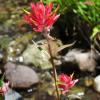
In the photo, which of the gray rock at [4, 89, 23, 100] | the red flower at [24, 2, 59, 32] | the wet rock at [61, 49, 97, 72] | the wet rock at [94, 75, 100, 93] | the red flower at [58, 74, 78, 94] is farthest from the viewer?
the wet rock at [61, 49, 97, 72]

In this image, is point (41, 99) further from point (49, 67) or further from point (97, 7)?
point (97, 7)

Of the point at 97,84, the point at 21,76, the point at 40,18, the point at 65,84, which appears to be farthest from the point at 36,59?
the point at 40,18

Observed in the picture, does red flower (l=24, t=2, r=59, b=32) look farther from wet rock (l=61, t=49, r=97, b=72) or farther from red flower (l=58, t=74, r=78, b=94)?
wet rock (l=61, t=49, r=97, b=72)

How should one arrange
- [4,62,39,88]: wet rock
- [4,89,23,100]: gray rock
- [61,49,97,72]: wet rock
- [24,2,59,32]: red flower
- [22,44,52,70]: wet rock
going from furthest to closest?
1. [22,44,52,70]: wet rock
2. [61,49,97,72]: wet rock
3. [4,62,39,88]: wet rock
4. [4,89,23,100]: gray rock
5. [24,2,59,32]: red flower

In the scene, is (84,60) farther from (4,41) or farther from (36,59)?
(4,41)

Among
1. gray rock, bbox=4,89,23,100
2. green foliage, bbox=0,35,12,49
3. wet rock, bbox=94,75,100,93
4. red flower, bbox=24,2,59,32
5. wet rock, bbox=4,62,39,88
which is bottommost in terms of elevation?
wet rock, bbox=94,75,100,93

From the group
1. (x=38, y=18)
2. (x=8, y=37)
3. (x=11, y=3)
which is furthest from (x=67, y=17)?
(x=38, y=18)

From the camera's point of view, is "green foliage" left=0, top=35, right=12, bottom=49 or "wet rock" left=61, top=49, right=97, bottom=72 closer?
"wet rock" left=61, top=49, right=97, bottom=72

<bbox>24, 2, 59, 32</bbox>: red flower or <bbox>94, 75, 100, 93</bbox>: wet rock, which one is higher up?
<bbox>24, 2, 59, 32</bbox>: red flower

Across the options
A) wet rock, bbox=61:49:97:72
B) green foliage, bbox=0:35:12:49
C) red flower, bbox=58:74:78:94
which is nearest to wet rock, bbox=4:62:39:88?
wet rock, bbox=61:49:97:72
